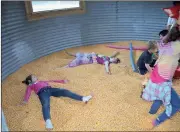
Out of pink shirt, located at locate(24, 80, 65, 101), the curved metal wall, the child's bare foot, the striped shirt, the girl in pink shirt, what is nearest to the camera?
the child's bare foot

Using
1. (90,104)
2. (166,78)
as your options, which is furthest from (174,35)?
(90,104)

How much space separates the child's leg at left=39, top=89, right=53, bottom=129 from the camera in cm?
266

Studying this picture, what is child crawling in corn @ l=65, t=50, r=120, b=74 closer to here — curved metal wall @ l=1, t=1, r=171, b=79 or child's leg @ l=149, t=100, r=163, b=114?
curved metal wall @ l=1, t=1, r=171, b=79

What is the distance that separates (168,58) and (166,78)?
276mm

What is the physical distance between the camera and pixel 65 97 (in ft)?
10.9

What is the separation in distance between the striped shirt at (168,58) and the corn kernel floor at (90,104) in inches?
20.8

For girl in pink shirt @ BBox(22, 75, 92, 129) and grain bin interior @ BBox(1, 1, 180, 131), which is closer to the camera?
grain bin interior @ BBox(1, 1, 180, 131)

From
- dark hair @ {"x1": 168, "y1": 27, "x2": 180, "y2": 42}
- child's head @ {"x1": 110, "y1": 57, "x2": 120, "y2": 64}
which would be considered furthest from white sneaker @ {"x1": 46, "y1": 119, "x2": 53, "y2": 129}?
child's head @ {"x1": 110, "y1": 57, "x2": 120, "y2": 64}

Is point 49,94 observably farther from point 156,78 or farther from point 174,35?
point 174,35

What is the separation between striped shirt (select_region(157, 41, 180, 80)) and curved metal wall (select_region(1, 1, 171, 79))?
2.91 meters

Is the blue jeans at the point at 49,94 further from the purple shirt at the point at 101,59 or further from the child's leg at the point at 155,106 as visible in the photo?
the purple shirt at the point at 101,59

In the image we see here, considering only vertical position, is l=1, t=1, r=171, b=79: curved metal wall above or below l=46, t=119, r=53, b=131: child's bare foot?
above

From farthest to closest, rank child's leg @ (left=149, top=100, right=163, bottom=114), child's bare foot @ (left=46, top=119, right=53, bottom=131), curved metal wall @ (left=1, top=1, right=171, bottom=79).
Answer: curved metal wall @ (left=1, top=1, right=171, bottom=79)
child's leg @ (left=149, top=100, right=163, bottom=114)
child's bare foot @ (left=46, top=119, right=53, bottom=131)

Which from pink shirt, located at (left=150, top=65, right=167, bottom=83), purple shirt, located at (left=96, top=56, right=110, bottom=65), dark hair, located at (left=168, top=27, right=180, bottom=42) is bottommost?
purple shirt, located at (left=96, top=56, right=110, bottom=65)
